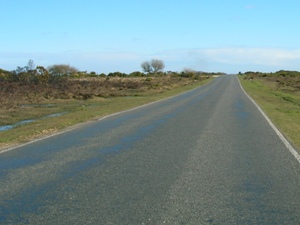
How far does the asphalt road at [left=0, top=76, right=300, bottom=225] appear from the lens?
6.02 metres

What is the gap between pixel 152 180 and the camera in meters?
7.97

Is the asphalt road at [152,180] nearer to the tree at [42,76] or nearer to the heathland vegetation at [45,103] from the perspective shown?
the heathland vegetation at [45,103]

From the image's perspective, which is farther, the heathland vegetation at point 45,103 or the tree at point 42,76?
the tree at point 42,76

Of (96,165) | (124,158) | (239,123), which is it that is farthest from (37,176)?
(239,123)

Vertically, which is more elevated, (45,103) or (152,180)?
(152,180)

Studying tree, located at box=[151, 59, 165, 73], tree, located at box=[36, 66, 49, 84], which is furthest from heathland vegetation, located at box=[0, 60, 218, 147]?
tree, located at box=[151, 59, 165, 73]

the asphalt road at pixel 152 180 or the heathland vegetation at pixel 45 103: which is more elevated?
the asphalt road at pixel 152 180

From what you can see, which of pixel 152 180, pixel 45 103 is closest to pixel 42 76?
pixel 45 103

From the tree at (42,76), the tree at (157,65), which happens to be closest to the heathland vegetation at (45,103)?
the tree at (42,76)

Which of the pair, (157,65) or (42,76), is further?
(157,65)

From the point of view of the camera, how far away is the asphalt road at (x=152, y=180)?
6023mm

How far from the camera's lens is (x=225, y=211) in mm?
6152

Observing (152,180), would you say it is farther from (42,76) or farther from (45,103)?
(42,76)

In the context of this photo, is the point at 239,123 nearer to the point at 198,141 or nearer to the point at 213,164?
the point at 198,141
